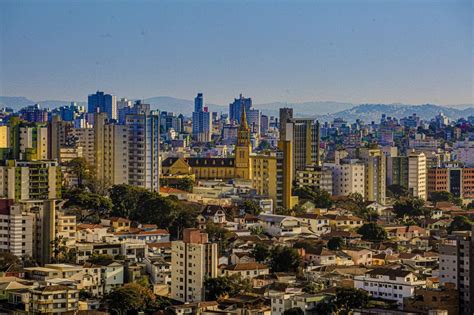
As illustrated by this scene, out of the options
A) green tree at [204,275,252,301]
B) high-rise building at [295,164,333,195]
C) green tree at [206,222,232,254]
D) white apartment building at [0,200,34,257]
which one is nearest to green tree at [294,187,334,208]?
high-rise building at [295,164,333,195]

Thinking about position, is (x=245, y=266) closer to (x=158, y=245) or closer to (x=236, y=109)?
(x=158, y=245)

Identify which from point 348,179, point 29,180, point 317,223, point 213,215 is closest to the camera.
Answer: point 29,180

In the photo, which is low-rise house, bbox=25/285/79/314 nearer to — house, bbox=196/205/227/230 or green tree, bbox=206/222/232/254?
green tree, bbox=206/222/232/254

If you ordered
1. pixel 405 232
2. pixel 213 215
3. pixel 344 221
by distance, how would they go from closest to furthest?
pixel 213 215 → pixel 405 232 → pixel 344 221

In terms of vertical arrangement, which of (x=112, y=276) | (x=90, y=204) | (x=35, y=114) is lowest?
(x=112, y=276)

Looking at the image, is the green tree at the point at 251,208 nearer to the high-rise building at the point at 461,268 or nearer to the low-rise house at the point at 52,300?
the high-rise building at the point at 461,268

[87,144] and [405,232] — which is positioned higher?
[87,144]

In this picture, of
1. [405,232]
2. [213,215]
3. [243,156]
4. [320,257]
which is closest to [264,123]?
[243,156]
